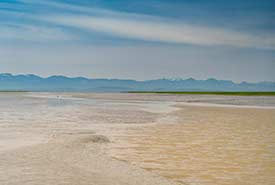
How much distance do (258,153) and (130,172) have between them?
17.4 feet

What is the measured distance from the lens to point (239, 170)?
422 inches

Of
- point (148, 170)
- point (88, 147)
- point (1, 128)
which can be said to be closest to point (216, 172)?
point (148, 170)

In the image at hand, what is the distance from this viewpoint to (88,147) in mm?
14203

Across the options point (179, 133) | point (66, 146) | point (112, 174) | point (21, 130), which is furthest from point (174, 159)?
point (21, 130)

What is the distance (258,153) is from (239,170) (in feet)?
9.70

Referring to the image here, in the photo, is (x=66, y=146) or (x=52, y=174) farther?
(x=66, y=146)

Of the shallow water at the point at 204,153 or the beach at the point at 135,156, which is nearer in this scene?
the beach at the point at 135,156

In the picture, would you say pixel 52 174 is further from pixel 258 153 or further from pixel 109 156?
pixel 258 153

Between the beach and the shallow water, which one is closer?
the beach

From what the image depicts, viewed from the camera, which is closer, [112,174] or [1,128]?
[112,174]

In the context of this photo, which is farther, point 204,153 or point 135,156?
point 204,153

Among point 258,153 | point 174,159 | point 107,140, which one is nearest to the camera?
point 174,159

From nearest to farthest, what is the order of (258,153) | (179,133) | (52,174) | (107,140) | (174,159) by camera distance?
1. (52,174)
2. (174,159)
3. (258,153)
4. (107,140)
5. (179,133)

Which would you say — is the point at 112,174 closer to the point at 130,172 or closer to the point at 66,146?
the point at 130,172
